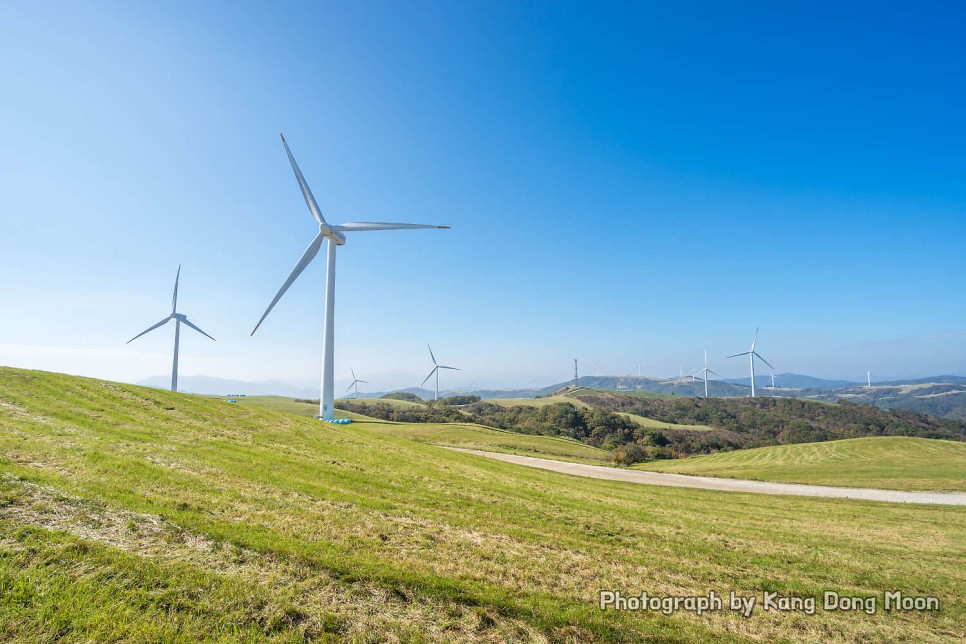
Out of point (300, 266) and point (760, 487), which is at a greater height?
point (300, 266)

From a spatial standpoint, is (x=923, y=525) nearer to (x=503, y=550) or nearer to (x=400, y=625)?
(x=503, y=550)

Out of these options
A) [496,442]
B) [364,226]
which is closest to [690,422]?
[496,442]

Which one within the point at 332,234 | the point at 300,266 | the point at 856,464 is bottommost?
the point at 856,464

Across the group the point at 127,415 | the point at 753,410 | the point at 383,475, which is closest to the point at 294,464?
the point at 383,475

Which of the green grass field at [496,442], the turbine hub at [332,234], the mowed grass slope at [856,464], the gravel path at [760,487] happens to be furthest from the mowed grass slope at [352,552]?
the green grass field at [496,442]

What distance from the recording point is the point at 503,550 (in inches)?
389

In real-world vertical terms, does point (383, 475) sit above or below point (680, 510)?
above

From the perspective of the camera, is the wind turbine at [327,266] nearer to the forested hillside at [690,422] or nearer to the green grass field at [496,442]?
the green grass field at [496,442]

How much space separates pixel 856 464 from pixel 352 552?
52.8m

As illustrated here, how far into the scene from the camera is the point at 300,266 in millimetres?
42281

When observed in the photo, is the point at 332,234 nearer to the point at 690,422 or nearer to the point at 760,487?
the point at 760,487

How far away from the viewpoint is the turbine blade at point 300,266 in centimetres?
3889

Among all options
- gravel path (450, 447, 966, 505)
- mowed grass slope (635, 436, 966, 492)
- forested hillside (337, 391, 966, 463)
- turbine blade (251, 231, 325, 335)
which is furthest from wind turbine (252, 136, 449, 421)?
forested hillside (337, 391, 966, 463)

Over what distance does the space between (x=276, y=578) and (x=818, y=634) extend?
996 centimetres
